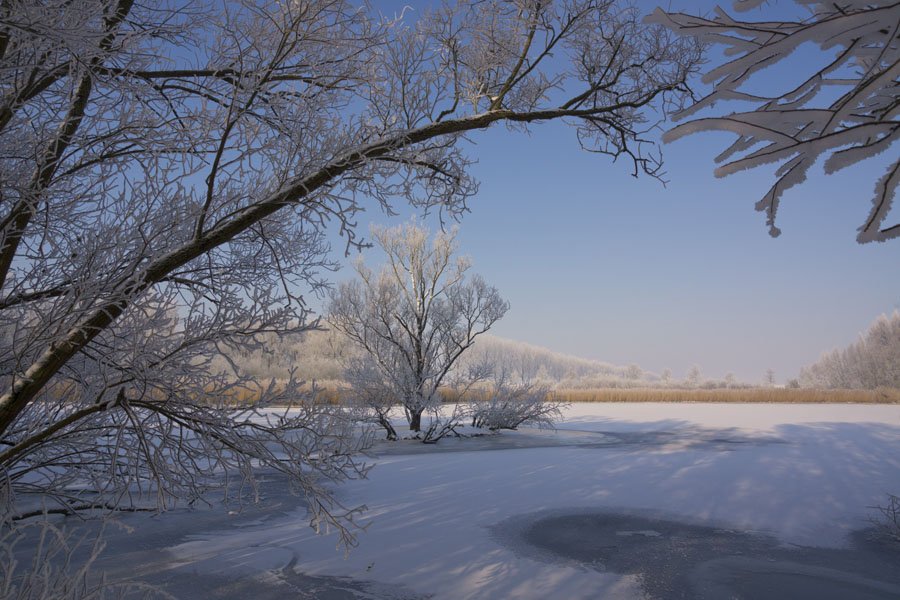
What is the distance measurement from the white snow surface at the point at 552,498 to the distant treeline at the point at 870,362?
3293 centimetres

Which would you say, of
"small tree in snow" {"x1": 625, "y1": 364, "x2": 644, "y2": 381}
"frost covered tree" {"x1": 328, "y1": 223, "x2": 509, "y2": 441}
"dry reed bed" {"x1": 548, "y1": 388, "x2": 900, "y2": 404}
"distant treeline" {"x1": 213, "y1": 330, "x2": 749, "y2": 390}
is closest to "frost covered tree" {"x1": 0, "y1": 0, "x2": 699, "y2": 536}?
"distant treeline" {"x1": 213, "y1": 330, "x2": 749, "y2": 390}

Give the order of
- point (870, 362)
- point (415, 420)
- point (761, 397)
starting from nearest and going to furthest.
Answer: point (415, 420) < point (761, 397) < point (870, 362)

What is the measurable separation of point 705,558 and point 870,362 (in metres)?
46.6

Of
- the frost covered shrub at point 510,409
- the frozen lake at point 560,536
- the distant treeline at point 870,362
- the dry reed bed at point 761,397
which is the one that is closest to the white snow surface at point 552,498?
the frozen lake at point 560,536

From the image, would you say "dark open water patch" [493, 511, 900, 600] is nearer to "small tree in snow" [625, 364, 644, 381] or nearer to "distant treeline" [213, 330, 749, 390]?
"distant treeline" [213, 330, 749, 390]

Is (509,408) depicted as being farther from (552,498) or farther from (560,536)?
(560,536)

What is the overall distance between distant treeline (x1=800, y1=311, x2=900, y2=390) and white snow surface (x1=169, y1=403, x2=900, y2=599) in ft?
108

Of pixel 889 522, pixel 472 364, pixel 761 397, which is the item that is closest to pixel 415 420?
pixel 472 364

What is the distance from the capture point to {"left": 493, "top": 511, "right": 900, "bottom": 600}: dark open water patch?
3605 millimetres

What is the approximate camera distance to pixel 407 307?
13.4 meters

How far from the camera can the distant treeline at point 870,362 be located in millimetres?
37781

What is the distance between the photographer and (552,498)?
596 cm

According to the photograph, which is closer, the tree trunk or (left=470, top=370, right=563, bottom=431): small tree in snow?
the tree trunk

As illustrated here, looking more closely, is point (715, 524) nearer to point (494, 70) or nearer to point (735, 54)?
point (494, 70)
